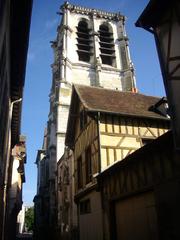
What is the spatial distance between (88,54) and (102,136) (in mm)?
23672

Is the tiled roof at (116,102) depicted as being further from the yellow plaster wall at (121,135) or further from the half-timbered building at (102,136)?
the yellow plaster wall at (121,135)

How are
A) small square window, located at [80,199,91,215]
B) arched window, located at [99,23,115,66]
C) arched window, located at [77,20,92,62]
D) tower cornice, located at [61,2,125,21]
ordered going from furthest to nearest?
tower cornice, located at [61,2,125,21]
arched window, located at [99,23,115,66]
arched window, located at [77,20,92,62]
small square window, located at [80,199,91,215]

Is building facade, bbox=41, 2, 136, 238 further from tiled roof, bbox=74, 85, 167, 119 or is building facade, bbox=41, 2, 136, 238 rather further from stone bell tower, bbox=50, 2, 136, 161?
tiled roof, bbox=74, 85, 167, 119


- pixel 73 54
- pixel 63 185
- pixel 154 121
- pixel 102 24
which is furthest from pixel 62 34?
pixel 154 121


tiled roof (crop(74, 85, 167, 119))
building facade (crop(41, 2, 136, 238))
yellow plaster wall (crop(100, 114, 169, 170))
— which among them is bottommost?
yellow plaster wall (crop(100, 114, 169, 170))

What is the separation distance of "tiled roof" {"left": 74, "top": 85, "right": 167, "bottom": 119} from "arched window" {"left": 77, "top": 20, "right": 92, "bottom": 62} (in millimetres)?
19350

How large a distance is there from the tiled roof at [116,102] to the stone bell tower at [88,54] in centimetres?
1086

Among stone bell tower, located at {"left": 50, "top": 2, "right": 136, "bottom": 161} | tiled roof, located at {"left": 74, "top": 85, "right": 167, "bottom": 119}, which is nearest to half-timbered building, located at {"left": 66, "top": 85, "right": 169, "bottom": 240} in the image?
tiled roof, located at {"left": 74, "top": 85, "right": 167, "bottom": 119}

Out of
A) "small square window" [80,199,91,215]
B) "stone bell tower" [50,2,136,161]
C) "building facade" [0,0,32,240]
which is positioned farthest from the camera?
"stone bell tower" [50,2,136,161]

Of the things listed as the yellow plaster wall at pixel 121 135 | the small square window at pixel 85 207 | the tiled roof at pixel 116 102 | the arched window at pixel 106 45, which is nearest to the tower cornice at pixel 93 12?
the arched window at pixel 106 45

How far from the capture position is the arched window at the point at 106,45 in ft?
107

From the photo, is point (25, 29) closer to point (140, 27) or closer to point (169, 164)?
point (140, 27)

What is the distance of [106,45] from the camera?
3384 cm

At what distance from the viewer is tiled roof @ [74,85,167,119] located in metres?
10.7
